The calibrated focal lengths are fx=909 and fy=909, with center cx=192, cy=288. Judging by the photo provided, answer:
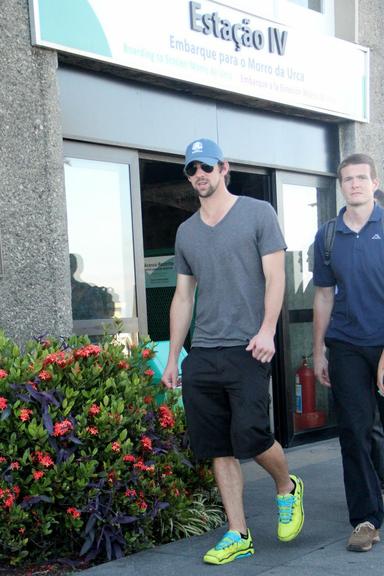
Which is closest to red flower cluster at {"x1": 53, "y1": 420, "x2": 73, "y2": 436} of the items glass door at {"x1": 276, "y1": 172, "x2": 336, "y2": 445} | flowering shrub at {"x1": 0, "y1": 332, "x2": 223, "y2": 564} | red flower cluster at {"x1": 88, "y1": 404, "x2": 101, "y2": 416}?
flowering shrub at {"x1": 0, "y1": 332, "x2": 223, "y2": 564}

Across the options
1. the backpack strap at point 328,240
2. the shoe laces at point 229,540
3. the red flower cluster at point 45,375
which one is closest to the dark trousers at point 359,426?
the backpack strap at point 328,240

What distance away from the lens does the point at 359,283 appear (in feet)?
15.0

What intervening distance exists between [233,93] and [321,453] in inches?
122

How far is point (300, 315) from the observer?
8375mm

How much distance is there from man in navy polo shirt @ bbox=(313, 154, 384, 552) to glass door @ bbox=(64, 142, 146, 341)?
2.02 metres

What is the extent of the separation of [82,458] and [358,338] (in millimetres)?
1489

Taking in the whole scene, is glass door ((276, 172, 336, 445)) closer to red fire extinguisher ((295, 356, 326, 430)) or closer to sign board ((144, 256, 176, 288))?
red fire extinguisher ((295, 356, 326, 430))

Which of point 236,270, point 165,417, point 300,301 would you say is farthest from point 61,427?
point 300,301

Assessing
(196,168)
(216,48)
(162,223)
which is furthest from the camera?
(162,223)

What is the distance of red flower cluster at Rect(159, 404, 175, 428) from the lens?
485cm

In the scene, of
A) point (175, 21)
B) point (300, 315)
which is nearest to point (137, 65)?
point (175, 21)

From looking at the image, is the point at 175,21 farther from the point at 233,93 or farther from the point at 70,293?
the point at 70,293

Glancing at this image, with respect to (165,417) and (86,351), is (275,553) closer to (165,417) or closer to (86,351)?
(165,417)

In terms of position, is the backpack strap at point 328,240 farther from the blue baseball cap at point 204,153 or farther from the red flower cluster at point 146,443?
the red flower cluster at point 146,443
